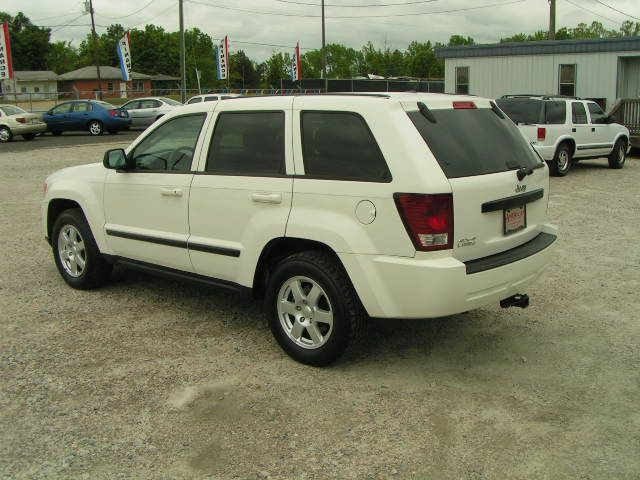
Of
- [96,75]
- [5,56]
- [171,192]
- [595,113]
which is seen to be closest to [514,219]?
[171,192]

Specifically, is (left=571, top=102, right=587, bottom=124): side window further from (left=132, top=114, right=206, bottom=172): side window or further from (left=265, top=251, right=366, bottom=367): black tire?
(left=265, top=251, right=366, bottom=367): black tire

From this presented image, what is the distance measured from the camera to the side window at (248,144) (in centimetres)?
476

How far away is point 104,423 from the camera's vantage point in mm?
3885

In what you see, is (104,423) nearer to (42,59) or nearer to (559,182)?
(559,182)

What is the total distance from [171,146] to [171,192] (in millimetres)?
503

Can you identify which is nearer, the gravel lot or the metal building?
the gravel lot

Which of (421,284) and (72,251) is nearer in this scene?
(421,284)

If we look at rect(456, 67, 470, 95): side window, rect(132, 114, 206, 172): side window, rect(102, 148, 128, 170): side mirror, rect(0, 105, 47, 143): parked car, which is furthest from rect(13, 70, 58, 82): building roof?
rect(132, 114, 206, 172): side window

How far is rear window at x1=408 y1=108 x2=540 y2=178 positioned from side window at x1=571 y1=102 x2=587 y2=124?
35.6 feet

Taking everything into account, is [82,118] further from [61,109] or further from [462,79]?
[462,79]

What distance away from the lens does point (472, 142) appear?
4.47m

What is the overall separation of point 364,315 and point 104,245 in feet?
A: 8.99

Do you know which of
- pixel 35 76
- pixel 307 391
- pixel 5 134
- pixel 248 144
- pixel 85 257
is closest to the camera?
pixel 307 391

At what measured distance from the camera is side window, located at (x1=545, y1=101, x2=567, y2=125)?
47.5 ft
